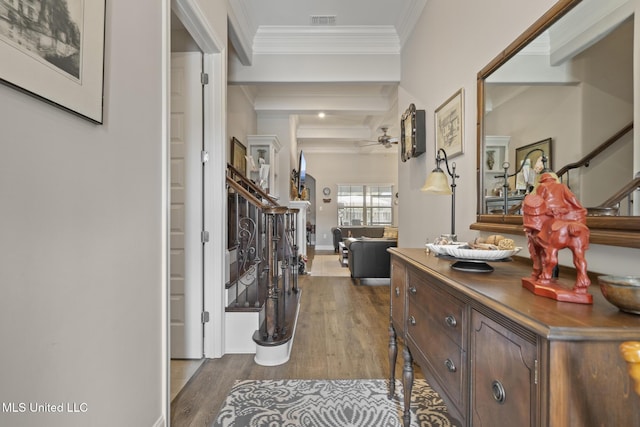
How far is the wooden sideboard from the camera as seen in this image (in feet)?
2.02

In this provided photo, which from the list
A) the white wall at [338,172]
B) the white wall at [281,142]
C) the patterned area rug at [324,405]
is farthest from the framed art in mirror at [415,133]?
the white wall at [338,172]

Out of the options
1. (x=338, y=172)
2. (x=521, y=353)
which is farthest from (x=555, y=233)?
(x=338, y=172)

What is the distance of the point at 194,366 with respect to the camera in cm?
239

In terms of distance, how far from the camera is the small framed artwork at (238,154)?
180 inches

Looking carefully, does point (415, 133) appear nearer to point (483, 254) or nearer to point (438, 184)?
point (438, 184)

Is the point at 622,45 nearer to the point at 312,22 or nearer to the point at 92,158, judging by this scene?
the point at 92,158

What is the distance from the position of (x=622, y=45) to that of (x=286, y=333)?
8.51ft

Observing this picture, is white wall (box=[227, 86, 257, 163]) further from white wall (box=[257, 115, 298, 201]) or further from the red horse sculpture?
the red horse sculpture

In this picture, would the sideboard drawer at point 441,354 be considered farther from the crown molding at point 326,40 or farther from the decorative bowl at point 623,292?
the crown molding at point 326,40

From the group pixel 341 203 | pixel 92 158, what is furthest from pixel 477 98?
pixel 341 203

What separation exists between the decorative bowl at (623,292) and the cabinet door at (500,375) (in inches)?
8.9

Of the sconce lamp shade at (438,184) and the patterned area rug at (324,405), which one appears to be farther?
the sconce lamp shade at (438,184)

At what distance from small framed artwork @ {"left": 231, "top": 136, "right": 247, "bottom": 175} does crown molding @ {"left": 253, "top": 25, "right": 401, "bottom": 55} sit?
141cm

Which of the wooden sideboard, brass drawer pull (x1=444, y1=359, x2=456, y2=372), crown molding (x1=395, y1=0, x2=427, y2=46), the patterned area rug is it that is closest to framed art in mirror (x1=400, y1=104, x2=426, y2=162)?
crown molding (x1=395, y1=0, x2=427, y2=46)
